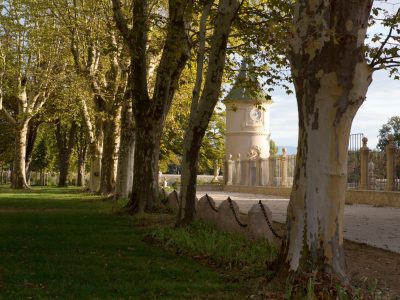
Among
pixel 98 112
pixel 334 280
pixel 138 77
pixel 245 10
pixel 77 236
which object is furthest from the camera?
pixel 98 112

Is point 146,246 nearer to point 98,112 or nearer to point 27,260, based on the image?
point 27,260

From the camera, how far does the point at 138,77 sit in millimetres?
17312

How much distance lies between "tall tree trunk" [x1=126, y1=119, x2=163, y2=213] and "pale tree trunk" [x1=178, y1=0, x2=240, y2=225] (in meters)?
4.83

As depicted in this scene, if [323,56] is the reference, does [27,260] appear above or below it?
below

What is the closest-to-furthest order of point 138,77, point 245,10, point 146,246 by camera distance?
point 146,246
point 245,10
point 138,77

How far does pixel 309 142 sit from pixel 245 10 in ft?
33.0

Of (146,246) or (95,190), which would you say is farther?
(95,190)

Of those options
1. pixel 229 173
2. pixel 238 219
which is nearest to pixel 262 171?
pixel 229 173

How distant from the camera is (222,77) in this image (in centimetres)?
1725

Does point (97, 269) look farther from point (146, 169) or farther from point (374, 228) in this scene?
point (146, 169)

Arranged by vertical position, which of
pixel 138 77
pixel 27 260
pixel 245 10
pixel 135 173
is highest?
pixel 245 10

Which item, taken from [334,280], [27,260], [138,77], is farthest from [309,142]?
[138,77]

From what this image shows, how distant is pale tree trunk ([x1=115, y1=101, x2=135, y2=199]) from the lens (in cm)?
2264

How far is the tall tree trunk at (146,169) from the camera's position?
1697cm
